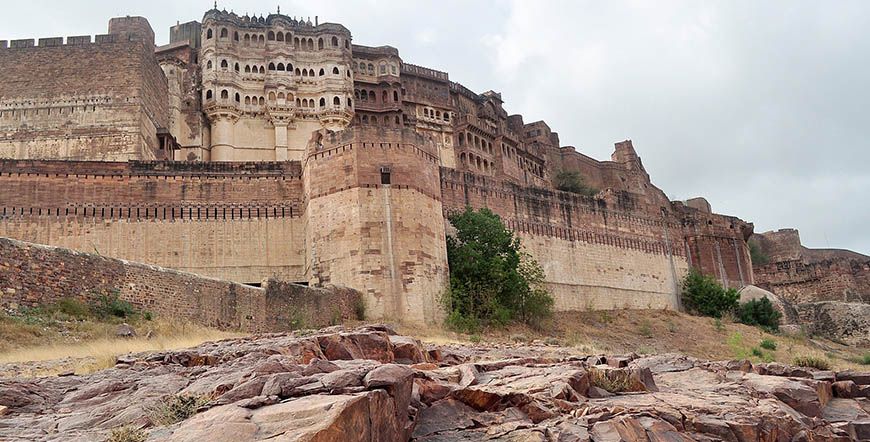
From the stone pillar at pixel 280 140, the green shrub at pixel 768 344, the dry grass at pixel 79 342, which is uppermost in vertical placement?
the stone pillar at pixel 280 140

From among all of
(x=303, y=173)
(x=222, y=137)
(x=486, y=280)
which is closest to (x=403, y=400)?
(x=486, y=280)

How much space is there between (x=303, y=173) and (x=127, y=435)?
24.7m

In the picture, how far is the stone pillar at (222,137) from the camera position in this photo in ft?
148

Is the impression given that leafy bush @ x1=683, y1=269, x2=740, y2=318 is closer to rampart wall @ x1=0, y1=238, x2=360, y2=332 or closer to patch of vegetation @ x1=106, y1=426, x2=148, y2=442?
rampart wall @ x1=0, y1=238, x2=360, y2=332

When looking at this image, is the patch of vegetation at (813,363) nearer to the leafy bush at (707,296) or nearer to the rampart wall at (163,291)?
the rampart wall at (163,291)

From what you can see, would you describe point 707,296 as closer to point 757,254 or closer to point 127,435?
point 757,254

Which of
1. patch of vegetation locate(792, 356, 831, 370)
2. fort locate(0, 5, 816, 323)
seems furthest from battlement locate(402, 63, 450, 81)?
patch of vegetation locate(792, 356, 831, 370)

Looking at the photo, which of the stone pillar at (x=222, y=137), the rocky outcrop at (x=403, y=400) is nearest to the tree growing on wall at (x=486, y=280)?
the rocky outcrop at (x=403, y=400)

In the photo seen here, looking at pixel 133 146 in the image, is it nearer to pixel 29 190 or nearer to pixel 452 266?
pixel 29 190

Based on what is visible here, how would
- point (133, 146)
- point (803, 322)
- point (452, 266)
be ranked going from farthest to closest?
1. point (803, 322)
2. point (133, 146)
3. point (452, 266)

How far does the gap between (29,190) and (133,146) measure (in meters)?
9.78

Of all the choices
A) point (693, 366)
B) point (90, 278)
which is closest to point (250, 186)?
point (90, 278)

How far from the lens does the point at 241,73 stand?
1863 inches

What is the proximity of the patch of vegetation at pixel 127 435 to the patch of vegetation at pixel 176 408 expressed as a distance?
28cm
